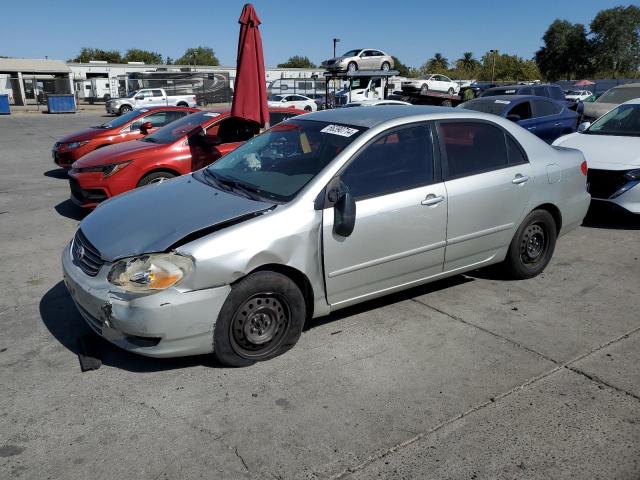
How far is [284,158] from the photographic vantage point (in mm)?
4098

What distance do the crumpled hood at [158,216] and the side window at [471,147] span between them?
1595mm

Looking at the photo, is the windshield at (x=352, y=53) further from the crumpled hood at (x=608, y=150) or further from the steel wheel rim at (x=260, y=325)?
the steel wheel rim at (x=260, y=325)

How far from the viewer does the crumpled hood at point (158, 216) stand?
3227mm

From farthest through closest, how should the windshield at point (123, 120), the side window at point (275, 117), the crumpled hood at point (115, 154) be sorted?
the windshield at point (123, 120), the side window at point (275, 117), the crumpled hood at point (115, 154)

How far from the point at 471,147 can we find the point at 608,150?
3456mm

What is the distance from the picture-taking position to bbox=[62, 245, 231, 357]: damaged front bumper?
302 centimetres

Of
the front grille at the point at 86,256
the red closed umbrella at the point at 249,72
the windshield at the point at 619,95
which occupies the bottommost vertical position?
the front grille at the point at 86,256

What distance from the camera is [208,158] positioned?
7.32 m

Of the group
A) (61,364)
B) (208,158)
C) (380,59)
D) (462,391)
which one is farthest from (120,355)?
(380,59)

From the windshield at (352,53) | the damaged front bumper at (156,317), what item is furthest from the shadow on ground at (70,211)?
the windshield at (352,53)

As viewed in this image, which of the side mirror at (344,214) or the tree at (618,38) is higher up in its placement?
the tree at (618,38)

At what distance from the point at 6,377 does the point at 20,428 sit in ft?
2.04

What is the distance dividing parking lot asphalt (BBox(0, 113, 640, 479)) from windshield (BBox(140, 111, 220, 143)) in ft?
10.5

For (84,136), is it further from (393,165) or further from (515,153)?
(515,153)
